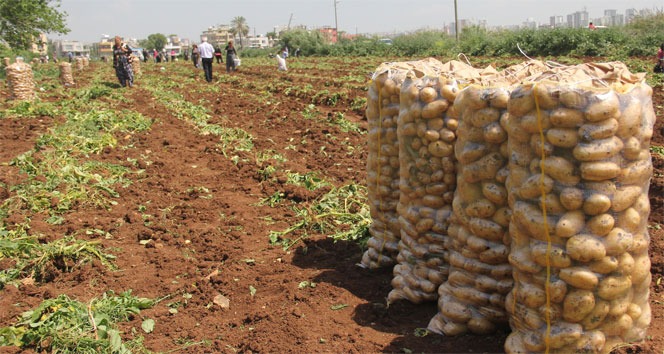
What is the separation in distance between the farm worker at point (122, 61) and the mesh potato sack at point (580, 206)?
17.8 m

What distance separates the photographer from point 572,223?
2516 millimetres

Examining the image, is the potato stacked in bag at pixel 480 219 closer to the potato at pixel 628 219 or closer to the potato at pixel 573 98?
the potato at pixel 573 98

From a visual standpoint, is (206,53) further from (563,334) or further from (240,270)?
(563,334)

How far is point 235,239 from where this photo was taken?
5375 millimetres

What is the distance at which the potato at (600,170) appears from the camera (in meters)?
2.45

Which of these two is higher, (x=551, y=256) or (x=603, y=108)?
(x=603, y=108)

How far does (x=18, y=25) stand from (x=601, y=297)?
125ft

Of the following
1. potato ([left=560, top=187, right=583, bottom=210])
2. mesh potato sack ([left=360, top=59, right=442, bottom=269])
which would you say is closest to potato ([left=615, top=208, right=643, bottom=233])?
potato ([left=560, top=187, right=583, bottom=210])

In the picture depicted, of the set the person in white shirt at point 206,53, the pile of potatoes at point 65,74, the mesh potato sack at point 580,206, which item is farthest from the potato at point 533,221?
the pile of potatoes at point 65,74

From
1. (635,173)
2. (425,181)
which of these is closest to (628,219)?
(635,173)

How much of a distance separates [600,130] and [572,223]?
44 centimetres

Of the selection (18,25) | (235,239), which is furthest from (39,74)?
(235,239)

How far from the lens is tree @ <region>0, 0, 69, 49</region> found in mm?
32156

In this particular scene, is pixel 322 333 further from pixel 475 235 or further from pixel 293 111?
pixel 293 111
